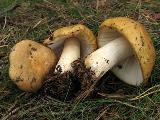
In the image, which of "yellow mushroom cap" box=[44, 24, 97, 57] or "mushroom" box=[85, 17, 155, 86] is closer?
"mushroom" box=[85, 17, 155, 86]

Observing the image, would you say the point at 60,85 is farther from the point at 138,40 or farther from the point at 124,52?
the point at 138,40

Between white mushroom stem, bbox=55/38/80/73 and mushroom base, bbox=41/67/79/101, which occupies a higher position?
white mushroom stem, bbox=55/38/80/73

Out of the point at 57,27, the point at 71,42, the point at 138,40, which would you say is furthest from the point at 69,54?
the point at 57,27

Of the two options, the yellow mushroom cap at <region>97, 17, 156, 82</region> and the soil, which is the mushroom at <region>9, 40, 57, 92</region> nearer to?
the soil

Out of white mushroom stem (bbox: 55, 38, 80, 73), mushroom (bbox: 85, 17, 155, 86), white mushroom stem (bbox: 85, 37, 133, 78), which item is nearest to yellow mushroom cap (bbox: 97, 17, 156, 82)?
mushroom (bbox: 85, 17, 155, 86)

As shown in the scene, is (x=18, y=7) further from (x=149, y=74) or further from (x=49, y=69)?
(x=149, y=74)

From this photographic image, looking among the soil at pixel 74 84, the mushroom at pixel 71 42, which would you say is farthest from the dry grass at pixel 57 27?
the mushroom at pixel 71 42

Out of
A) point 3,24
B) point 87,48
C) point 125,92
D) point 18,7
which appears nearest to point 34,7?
point 18,7
